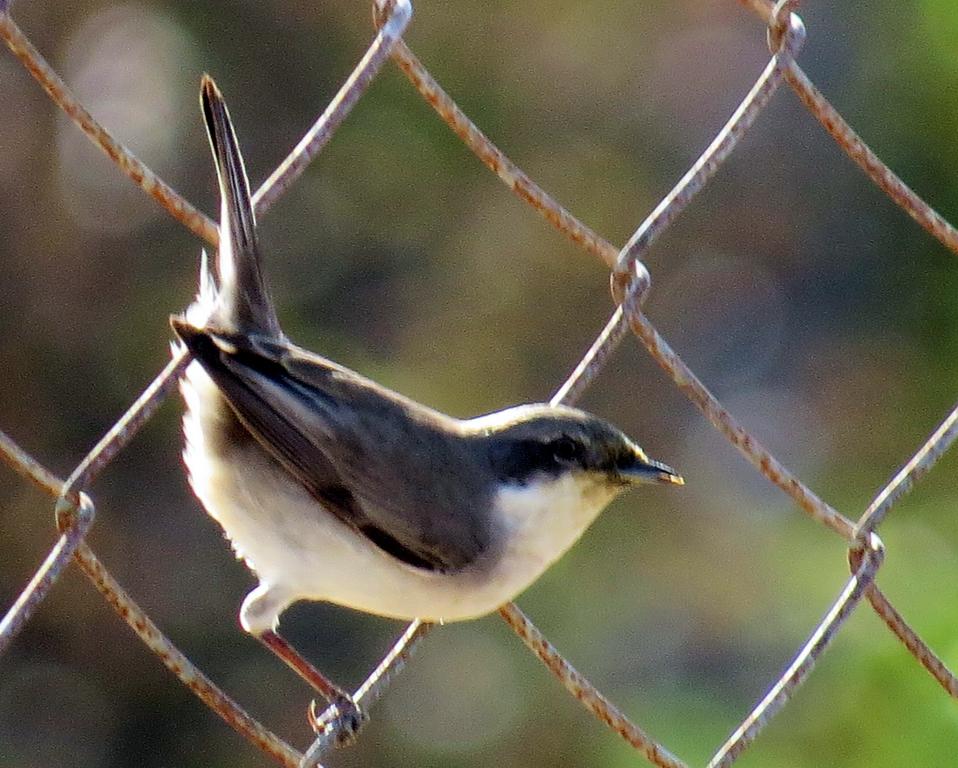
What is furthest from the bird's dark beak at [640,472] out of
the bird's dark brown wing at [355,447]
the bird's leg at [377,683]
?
the bird's leg at [377,683]

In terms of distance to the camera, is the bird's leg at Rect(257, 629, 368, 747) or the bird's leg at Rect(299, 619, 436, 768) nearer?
the bird's leg at Rect(299, 619, 436, 768)

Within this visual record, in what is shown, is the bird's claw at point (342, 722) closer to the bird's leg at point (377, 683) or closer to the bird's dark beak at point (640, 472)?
the bird's leg at point (377, 683)

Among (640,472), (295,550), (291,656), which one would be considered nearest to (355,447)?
(295,550)

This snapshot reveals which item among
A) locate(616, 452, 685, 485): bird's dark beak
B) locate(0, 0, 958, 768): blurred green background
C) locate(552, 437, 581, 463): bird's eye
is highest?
locate(616, 452, 685, 485): bird's dark beak

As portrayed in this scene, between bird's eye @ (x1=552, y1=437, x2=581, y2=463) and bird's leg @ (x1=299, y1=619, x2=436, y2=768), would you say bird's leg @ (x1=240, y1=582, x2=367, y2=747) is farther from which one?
bird's eye @ (x1=552, y1=437, x2=581, y2=463)

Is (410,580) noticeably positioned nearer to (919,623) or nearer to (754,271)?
(919,623)

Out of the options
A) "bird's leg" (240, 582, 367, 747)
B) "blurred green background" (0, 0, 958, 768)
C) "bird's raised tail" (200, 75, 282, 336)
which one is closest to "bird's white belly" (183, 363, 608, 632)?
"bird's leg" (240, 582, 367, 747)

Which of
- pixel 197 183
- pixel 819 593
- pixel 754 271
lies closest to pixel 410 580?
pixel 819 593
